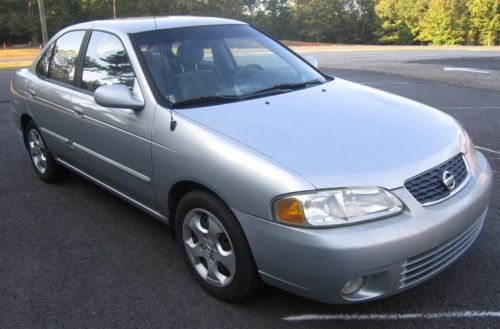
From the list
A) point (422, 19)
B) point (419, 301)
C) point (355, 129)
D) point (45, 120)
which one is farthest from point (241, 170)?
point (422, 19)

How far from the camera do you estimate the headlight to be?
233 cm

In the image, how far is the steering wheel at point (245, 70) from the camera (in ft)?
11.9

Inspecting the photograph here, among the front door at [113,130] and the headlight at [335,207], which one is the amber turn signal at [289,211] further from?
the front door at [113,130]

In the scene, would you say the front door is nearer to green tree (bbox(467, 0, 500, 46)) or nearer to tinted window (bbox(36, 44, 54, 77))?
tinted window (bbox(36, 44, 54, 77))

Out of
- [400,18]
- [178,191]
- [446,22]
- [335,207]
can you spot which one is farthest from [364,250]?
[400,18]

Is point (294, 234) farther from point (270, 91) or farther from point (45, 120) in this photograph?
point (45, 120)

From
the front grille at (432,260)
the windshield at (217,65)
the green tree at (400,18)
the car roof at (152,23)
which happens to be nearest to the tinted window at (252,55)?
the windshield at (217,65)

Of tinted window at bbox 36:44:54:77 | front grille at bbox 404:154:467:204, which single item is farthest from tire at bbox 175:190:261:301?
tinted window at bbox 36:44:54:77

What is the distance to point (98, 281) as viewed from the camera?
127 inches

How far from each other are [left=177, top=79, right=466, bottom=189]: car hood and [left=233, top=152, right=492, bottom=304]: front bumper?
23 centimetres

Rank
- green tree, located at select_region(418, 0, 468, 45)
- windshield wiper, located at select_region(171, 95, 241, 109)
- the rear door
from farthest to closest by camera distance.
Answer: green tree, located at select_region(418, 0, 468, 45) < the rear door < windshield wiper, located at select_region(171, 95, 241, 109)

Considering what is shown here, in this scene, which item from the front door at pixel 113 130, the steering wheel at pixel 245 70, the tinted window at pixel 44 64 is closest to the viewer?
the front door at pixel 113 130

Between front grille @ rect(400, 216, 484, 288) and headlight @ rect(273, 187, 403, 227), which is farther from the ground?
headlight @ rect(273, 187, 403, 227)

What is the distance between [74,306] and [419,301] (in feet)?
6.97
